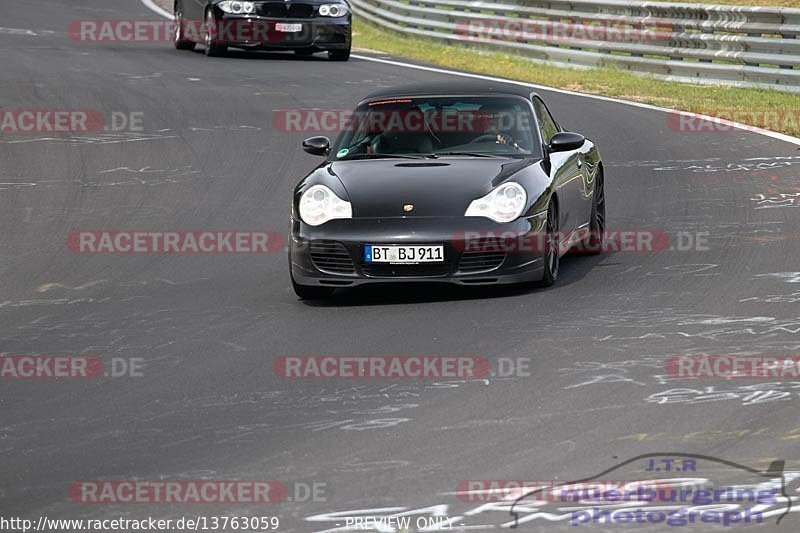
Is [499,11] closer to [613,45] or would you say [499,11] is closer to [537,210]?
[613,45]

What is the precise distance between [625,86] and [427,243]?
13.5 metres

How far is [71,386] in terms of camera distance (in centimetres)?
793

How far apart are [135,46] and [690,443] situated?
72.8 ft

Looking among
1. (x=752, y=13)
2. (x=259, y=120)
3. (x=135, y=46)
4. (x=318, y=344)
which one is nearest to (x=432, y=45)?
(x=135, y=46)

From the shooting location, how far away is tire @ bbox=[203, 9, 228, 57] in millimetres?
25223

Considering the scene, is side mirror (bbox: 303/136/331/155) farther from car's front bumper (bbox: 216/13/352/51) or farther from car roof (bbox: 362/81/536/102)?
car's front bumper (bbox: 216/13/352/51)

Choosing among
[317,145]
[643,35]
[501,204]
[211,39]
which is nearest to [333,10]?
[211,39]

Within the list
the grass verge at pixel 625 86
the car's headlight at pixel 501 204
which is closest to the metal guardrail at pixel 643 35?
the grass verge at pixel 625 86

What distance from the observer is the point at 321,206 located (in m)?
10.2

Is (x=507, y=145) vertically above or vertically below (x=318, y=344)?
above

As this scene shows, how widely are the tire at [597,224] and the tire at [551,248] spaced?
4.08ft

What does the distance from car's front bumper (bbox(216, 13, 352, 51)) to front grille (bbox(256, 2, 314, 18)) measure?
0.21 feet

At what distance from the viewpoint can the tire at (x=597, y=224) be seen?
11.9 meters

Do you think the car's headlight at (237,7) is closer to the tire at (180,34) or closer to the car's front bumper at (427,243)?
the tire at (180,34)
